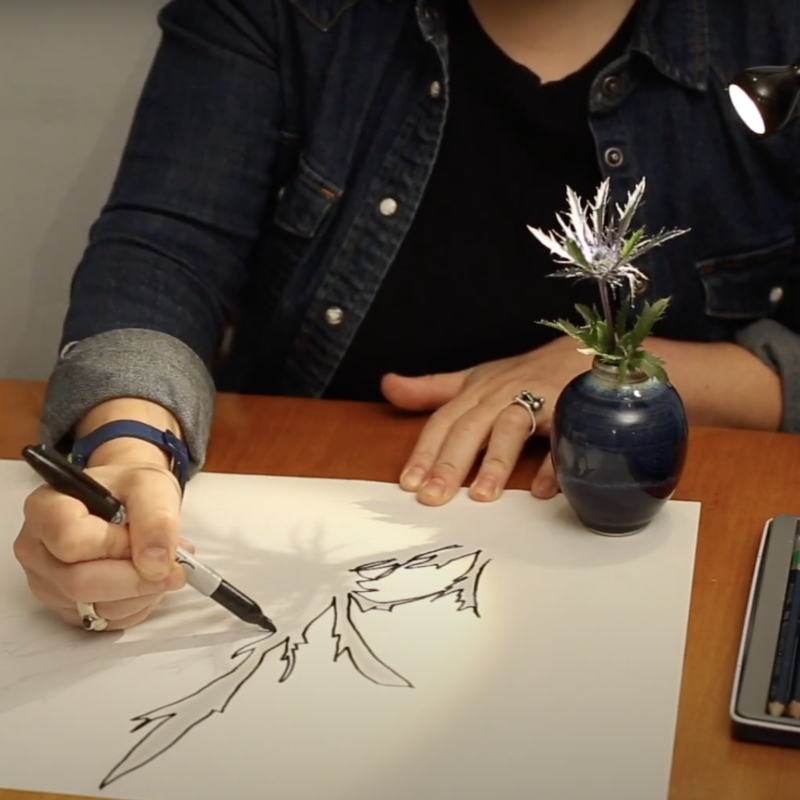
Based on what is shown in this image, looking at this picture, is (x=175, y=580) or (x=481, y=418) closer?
(x=175, y=580)

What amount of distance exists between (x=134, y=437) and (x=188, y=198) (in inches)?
11.8

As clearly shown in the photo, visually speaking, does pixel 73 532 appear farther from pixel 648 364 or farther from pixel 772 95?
pixel 772 95

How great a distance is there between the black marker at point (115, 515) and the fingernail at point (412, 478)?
189 millimetres

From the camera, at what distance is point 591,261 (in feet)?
2.41

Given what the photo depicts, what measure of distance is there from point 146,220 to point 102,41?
1.39 ft

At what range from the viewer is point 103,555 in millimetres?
715

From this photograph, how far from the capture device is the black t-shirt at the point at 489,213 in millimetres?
1108

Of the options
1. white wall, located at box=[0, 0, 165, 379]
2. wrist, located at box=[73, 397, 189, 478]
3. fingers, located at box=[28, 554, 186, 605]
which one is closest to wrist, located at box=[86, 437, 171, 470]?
wrist, located at box=[73, 397, 189, 478]

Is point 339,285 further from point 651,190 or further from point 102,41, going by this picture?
point 102,41

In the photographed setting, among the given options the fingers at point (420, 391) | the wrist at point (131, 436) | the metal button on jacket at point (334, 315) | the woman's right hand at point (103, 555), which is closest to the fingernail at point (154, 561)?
the woman's right hand at point (103, 555)

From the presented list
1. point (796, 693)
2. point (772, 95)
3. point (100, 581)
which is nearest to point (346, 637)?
point (100, 581)

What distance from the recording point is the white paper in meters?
0.60

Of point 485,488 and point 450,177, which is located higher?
point 450,177

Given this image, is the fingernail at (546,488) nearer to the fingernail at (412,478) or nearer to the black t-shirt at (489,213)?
the fingernail at (412,478)
